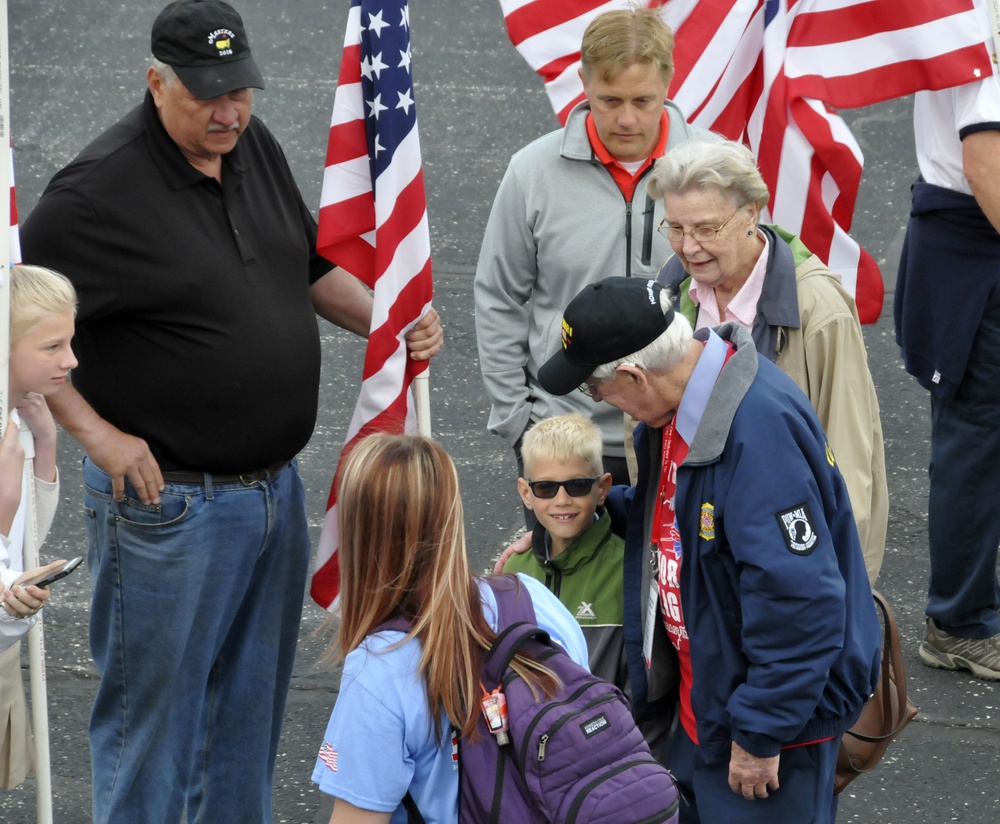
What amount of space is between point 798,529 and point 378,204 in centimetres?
175

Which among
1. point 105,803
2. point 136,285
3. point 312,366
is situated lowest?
point 105,803

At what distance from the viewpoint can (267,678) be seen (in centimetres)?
400

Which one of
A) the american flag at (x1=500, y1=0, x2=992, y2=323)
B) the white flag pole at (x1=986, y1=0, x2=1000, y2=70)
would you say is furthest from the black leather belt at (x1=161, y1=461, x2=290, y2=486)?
the white flag pole at (x1=986, y1=0, x2=1000, y2=70)

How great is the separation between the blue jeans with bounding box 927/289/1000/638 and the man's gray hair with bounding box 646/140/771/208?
173 centimetres

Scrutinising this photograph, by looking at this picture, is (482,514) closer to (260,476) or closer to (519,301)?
(519,301)

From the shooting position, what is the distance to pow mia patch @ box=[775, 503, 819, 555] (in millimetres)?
3014

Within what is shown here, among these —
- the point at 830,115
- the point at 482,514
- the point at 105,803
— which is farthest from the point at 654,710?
the point at 482,514

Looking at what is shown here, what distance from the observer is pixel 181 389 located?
362 centimetres

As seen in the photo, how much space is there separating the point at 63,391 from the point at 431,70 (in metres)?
8.51

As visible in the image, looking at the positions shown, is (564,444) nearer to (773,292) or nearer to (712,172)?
(773,292)

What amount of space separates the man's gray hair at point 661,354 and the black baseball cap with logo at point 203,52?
1195mm

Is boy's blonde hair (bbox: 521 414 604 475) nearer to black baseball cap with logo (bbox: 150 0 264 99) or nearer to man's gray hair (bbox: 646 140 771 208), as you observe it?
man's gray hair (bbox: 646 140 771 208)

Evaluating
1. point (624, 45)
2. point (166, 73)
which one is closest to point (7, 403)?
point (166, 73)

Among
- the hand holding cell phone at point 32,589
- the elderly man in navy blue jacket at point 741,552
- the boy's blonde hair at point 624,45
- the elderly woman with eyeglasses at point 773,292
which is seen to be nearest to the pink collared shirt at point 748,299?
the elderly woman with eyeglasses at point 773,292
